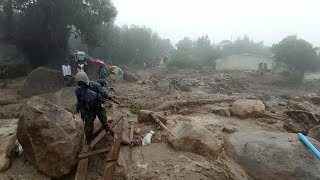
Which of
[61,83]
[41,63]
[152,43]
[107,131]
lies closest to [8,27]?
[41,63]

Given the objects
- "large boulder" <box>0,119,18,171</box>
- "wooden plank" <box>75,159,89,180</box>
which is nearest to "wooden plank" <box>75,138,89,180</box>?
"wooden plank" <box>75,159,89,180</box>

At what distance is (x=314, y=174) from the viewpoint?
4098 millimetres

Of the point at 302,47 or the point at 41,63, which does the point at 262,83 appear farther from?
the point at 41,63

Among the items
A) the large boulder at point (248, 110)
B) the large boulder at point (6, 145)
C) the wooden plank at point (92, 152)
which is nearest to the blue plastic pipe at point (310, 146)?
the large boulder at point (248, 110)

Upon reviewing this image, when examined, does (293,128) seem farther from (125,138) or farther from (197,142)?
(125,138)

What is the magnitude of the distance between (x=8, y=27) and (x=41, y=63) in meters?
3.00

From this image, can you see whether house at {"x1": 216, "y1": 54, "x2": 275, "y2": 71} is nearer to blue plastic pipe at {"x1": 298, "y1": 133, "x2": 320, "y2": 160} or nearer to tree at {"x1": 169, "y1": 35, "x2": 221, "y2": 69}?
tree at {"x1": 169, "y1": 35, "x2": 221, "y2": 69}

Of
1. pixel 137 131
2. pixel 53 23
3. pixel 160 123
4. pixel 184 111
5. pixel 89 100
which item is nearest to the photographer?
pixel 89 100

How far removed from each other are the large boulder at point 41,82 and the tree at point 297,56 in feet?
63.9

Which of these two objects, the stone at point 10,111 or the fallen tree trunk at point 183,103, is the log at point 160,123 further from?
the stone at point 10,111

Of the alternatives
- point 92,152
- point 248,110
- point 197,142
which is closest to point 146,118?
point 197,142

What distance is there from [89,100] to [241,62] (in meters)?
32.0

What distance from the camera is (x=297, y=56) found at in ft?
75.3

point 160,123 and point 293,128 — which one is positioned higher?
point 160,123
